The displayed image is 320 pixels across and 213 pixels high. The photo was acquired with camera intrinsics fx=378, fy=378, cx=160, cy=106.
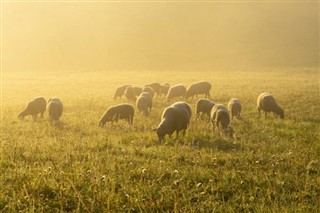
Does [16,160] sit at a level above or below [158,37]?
below

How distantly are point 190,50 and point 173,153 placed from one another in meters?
92.7

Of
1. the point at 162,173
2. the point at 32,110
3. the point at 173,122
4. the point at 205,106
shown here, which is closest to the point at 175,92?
the point at 205,106

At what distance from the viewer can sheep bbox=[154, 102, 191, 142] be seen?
1294cm

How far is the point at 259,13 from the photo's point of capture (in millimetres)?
132250

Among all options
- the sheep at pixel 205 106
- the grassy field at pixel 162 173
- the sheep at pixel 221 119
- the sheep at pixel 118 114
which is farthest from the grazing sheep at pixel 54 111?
the sheep at pixel 221 119

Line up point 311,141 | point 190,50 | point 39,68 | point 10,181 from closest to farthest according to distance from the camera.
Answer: point 10,181, point 311,141, point 39,68, point 190,50

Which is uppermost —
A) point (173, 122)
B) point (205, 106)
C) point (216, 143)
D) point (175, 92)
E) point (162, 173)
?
point (175, 92)

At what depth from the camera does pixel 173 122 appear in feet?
43.5

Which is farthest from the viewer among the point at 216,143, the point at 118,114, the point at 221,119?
the point at 118,114

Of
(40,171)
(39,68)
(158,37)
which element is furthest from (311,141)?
(158,37)

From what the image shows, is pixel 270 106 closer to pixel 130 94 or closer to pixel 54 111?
pixel 54 111

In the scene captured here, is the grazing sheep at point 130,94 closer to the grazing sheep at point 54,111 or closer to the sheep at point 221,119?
the grazing sheep at point 54,111

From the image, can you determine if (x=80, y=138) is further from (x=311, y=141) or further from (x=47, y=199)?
(x=311, y=141)

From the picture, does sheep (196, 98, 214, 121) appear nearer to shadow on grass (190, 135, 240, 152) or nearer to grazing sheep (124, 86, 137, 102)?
shadow on grass (190, 135, 240, 152)
